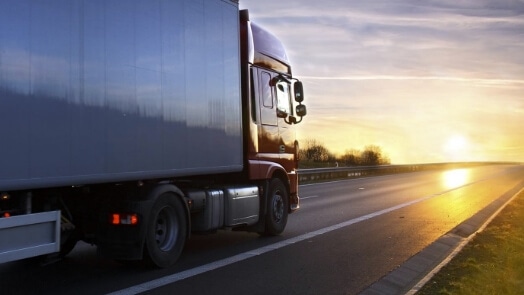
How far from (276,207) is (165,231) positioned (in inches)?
130

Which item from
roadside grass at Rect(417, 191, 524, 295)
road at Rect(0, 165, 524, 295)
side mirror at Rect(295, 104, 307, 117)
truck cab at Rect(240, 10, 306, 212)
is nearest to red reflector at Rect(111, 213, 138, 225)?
road at Rect(0, 165, 524, 295)

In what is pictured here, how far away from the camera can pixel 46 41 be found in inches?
217

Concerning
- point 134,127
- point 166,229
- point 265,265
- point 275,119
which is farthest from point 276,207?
point 134,127

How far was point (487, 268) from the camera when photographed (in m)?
7.77

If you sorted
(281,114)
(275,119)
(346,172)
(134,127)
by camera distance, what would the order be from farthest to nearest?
(346,172), (281,114), (275,119), (134,127)

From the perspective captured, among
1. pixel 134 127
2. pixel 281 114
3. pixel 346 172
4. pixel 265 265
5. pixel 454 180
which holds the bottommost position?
pixel 265 265

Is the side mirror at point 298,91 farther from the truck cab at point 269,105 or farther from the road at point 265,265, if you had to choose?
the road at point 265,265

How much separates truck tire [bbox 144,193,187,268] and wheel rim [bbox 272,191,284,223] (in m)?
2.87

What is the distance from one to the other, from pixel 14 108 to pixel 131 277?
2789 millimetres

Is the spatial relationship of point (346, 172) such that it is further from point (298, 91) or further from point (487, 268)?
point (487, 268)

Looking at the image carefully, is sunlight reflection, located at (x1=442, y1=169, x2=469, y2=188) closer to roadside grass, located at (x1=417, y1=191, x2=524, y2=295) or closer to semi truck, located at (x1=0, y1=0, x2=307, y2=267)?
roadside grass, located at (x1=417, y1=191, x2=524, y2=295)

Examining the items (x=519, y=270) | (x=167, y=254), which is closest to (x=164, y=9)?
(x=167, y=254)

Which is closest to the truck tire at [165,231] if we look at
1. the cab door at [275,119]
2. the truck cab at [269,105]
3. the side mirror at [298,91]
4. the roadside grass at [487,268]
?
the truck cab at [269,105]

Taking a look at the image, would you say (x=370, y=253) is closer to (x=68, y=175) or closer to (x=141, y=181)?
(x=141, y=181)
